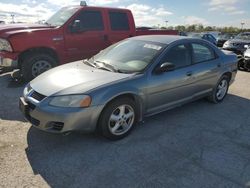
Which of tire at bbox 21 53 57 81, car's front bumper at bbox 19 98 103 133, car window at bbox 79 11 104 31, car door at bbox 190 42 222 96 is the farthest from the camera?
car window at bbox 79 11 104 31

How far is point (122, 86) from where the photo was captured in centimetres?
372

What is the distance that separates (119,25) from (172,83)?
4.20 metres

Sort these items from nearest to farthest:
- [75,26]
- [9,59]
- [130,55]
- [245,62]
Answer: [130,55]
[9,59]
[75,26]
[245,62]

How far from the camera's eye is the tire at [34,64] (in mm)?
6508

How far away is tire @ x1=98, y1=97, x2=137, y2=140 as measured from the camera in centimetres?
365

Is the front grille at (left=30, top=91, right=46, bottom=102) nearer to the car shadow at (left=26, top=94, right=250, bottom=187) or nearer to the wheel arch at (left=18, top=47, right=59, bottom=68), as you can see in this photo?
the car shadow at (left=26, top=94, right=250, bottom=187)

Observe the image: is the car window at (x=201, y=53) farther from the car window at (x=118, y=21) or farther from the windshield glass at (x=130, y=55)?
the car window at (x=118, y=21)

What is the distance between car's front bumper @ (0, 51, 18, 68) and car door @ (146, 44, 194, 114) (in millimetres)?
3871

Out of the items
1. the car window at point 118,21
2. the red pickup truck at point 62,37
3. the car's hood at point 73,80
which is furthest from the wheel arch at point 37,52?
the car's hood at point 73,80

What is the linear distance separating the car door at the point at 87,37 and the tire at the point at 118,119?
12.2ft

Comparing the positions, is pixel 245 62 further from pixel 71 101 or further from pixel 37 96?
pixel 37 96

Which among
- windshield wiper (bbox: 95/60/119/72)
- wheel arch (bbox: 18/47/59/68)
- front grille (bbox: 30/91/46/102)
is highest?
windshield wiper (bbox: 95/60/119/72)

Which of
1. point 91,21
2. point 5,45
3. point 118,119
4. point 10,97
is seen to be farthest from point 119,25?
point 118,119

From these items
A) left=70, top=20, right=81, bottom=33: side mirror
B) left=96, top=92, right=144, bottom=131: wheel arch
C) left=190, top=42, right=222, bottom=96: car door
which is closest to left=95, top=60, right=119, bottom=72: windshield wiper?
left=96, top=92, right=144, bottom=131: wheel arch
